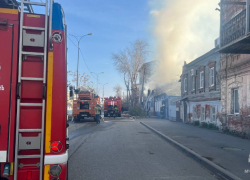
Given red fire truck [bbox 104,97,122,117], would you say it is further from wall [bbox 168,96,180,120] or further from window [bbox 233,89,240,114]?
window [bbox 233,89,240,114]

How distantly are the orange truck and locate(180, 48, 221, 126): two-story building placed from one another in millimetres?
9311

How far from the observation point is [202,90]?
21328 millimetres

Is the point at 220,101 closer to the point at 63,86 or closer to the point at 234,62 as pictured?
the point at 234,62

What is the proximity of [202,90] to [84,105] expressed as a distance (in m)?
11.3

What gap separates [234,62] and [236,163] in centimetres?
881

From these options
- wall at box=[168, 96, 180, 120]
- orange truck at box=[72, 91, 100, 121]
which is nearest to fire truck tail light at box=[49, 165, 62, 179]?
orange truck at box=[72, 91, 100, 121]

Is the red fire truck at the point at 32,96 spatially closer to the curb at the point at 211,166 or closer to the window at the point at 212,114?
the curb at the point at 211,166

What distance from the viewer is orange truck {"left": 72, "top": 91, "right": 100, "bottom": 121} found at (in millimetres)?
24314

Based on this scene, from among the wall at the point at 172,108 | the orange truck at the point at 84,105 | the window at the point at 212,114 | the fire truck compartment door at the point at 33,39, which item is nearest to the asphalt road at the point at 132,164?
the fire truck compartment door at the point at 33,39

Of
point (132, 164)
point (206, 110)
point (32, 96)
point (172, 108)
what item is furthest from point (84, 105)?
point (32, 96)

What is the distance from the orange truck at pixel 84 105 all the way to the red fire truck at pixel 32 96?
68.9 ft

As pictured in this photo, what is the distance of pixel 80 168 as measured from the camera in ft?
22.8

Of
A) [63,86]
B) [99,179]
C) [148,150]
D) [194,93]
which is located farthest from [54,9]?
[194,93]

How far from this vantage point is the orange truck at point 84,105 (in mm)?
24314
